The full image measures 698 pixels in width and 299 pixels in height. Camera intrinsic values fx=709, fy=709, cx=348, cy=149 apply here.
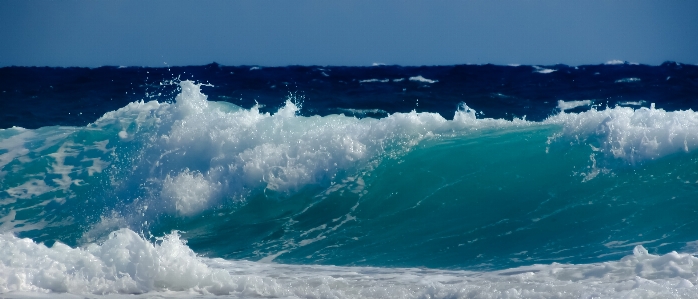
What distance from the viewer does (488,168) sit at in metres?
8.91

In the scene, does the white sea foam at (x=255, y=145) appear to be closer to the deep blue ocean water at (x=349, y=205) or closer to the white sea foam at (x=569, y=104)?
the deep blue ocean water at (x=349, y=205)

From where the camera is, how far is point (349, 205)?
8.52 m

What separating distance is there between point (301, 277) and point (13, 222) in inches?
201

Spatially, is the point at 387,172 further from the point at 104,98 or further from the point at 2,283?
the point at 104,98

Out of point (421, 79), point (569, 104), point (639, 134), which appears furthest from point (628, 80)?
point (639, 134)

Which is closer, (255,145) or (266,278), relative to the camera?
(266,278)

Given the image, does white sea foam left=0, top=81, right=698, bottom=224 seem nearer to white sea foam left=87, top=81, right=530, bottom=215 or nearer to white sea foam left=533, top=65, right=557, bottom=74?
white sea foam left=87, top=81, right=530, bottom=215

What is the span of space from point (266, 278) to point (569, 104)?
12.3 meters

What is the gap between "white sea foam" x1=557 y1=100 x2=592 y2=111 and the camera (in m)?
16.0

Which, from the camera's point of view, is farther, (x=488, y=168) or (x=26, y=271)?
(x=488, y=168)

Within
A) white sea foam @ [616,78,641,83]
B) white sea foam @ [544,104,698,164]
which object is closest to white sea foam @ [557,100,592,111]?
white sea foam @ [616,78,641,83]

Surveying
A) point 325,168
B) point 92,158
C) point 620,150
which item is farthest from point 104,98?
point 620,150

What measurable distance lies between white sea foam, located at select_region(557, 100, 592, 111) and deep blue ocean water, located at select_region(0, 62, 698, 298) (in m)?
5.90

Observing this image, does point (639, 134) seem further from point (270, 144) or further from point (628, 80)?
point (628, 80)
